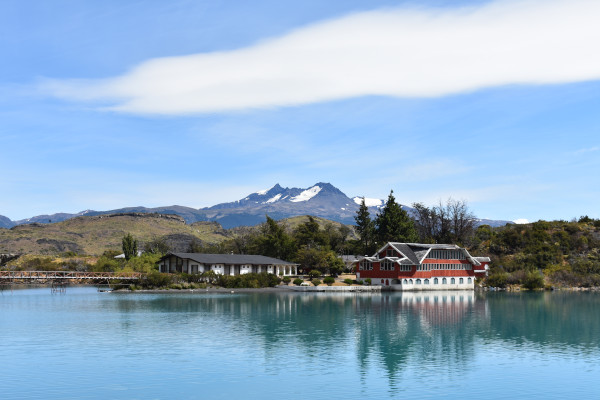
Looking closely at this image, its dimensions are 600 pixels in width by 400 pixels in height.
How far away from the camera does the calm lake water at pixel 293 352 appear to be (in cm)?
3103

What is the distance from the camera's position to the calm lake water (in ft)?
102

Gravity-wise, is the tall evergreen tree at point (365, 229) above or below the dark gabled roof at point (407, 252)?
above

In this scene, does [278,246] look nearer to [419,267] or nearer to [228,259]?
[228,259]

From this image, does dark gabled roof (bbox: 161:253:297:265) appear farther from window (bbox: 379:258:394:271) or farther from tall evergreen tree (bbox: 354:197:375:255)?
tall evergreen tree (bbox: 354:197:375:255)

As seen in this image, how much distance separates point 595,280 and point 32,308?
96.5 m

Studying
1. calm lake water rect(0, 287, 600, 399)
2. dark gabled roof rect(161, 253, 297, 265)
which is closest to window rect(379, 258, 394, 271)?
dark gabled roof rect(161, 253, 297, 265)

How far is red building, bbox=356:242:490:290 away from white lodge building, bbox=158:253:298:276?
1617 centimetres

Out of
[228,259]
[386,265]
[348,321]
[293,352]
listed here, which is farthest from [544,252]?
[293,352]

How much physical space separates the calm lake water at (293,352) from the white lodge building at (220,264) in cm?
3611

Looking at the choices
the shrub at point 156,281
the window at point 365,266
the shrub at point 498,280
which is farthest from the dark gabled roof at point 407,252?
the shrub at point 156,281

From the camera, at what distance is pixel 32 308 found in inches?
2822

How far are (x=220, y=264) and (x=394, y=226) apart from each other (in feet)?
122

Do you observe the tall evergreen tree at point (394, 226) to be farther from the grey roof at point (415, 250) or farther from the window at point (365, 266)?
the window at point (365, 266)

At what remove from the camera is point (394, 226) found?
12912 cm
